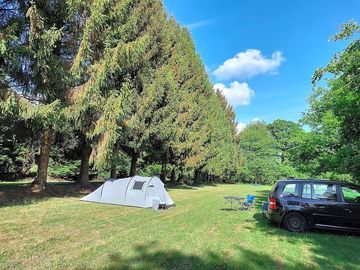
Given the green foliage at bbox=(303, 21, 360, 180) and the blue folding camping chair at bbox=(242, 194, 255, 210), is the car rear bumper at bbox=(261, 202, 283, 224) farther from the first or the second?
the green foliage at bbox=(303, 21, 360, 180)

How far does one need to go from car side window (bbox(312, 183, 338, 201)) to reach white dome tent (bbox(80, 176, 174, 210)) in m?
5.76

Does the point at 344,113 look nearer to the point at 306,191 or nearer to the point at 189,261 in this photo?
the point at 306,191

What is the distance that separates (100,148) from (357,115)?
10532 mm

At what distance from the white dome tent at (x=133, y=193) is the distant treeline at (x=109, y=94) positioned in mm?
1375

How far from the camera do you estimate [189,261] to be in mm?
5352

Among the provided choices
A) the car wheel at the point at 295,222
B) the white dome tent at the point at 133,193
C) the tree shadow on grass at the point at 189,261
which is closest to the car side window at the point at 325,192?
the car wheel at the point at 295,222

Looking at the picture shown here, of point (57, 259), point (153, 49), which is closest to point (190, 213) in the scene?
point (57, 259)

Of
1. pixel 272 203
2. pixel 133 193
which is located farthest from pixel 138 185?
pixel 272 203

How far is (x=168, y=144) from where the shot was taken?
20.4m

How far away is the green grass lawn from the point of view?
5203mm

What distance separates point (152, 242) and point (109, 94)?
8.77 m

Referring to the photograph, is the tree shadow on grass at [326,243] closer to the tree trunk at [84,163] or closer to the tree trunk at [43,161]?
the tree trunk at [43,161]

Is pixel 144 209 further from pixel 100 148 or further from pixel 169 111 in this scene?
pixel 169 111

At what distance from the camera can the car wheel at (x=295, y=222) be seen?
28.6ft
